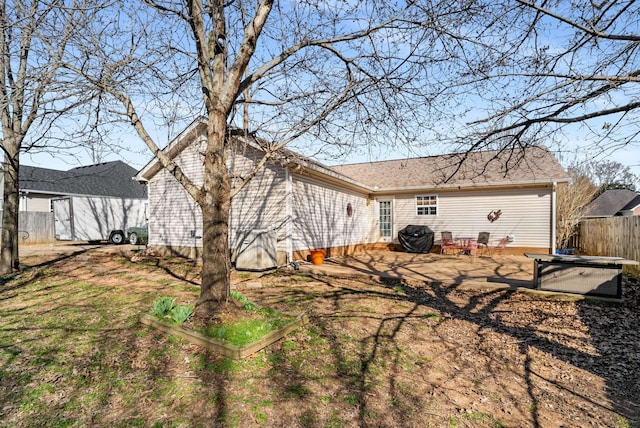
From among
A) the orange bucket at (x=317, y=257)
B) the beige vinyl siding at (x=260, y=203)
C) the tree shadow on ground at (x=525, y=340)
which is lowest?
the tree shadow on ground at (x=525, y=340)

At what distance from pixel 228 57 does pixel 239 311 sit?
12.6 feet

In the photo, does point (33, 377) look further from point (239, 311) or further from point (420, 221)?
point (420, 221)

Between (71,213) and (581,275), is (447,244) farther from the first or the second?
(71,213)

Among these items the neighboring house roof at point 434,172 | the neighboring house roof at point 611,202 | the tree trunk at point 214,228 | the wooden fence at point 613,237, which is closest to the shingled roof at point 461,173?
the neighboring house roof at point 434,172

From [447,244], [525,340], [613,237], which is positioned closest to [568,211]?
[613,237]

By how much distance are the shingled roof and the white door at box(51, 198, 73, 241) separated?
13.4m

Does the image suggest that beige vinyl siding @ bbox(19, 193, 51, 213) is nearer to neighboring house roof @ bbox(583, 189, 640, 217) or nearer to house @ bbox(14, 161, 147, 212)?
house @ bbox(14, 161, 147, 212)

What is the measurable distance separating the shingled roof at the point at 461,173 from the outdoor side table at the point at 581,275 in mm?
3238

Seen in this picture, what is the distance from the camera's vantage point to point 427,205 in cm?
1480

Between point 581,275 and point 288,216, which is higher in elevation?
point 288,216

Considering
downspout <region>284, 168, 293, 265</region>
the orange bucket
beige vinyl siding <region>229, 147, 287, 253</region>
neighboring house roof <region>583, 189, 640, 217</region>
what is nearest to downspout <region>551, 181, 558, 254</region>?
the orange bucket

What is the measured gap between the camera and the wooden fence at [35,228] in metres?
16.0

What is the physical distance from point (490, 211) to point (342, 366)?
38.9 feet

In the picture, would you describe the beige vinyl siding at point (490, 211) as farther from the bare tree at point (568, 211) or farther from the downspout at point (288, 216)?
the downspout at point (288, 216)
